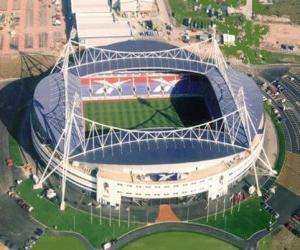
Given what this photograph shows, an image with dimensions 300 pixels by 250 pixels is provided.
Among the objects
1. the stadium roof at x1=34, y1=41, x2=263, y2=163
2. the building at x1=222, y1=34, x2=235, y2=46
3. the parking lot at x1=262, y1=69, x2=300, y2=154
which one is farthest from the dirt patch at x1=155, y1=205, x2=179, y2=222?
the building at x1=222, y1=34, x2=235, y2=46

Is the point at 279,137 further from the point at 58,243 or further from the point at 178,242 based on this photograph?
the point at 58,243

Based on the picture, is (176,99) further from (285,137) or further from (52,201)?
(52,201)

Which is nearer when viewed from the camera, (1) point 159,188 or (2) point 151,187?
(2) point 151,187

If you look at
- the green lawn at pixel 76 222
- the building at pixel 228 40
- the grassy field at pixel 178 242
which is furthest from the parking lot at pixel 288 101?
the green lawn at pixel 76 222

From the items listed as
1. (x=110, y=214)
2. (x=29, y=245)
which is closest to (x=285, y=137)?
(x=110, y=214)

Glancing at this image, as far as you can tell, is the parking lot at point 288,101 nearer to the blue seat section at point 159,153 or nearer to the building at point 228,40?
the building at point 228,40

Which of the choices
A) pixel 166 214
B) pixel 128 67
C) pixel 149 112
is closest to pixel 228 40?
pixel 128 67
